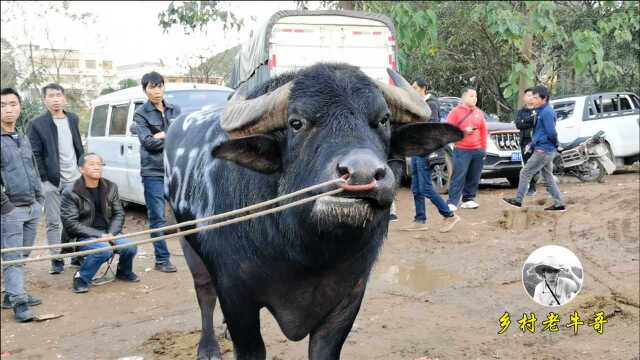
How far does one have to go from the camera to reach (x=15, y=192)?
455 centimetres

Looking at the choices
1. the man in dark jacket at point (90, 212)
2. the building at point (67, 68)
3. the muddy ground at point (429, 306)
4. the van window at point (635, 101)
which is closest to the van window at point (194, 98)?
the muddy ground at point (429, 306)

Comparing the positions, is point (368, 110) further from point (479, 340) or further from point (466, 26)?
point (466, 26)

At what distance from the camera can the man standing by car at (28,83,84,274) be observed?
→ 5488 mm

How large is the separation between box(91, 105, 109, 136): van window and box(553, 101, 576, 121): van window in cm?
870

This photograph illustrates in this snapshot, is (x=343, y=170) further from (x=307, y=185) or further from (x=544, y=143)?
(x=544, y=143)

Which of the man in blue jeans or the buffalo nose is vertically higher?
the buffalo nose

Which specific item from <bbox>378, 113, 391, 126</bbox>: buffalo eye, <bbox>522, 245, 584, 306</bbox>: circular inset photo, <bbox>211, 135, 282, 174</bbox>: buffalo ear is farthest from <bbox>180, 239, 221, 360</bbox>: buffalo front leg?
<bbox>522, 245, 584, 306</bbox>: circular inset photo

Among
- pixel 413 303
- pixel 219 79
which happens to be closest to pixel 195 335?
pixel 413 303

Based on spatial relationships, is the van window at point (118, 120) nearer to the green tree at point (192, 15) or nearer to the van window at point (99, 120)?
the van window at point (99, 120)

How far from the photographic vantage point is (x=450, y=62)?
59.6ft

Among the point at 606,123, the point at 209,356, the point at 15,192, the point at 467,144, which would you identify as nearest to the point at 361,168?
the point at 209,356

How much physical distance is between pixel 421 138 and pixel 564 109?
1035cm

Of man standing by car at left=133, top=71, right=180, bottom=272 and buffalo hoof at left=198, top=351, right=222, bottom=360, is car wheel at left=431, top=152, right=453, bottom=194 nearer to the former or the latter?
man standing by car at left=133, top=71, right=180, bottom=272

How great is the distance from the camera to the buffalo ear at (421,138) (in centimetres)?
256
